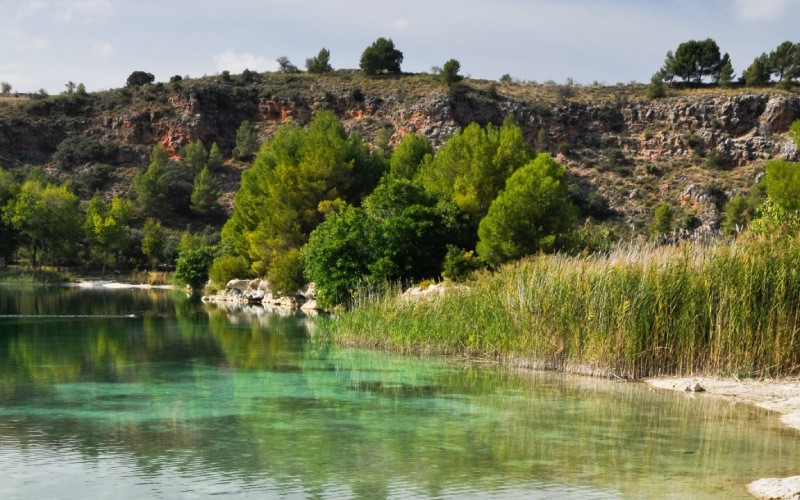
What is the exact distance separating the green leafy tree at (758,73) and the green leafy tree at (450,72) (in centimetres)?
2981

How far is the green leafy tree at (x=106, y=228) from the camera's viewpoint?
6353 centimetres

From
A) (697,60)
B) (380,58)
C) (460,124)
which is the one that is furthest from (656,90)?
(380,58)

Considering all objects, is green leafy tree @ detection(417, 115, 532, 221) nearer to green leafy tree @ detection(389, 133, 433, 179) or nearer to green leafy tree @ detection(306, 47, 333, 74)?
green leafy tree @ detection(389, 133, 433, 179)

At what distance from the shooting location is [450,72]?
88250mm

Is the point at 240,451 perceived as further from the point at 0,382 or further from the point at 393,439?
the point at 0,382

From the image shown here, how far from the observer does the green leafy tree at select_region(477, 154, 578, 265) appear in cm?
3209

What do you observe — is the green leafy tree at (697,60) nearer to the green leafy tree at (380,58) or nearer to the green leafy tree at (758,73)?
the green leafy tree at (758,73)

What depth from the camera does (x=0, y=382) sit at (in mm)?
15844

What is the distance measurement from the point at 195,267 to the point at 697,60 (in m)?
59.4

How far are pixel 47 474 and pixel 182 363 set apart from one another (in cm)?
999

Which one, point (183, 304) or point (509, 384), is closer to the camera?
point (509, 384)

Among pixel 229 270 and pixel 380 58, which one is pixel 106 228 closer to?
pixel 229 270

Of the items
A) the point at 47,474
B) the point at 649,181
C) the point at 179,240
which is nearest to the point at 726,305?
the point at 47,474

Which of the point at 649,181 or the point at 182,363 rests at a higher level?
the point at 649,181
